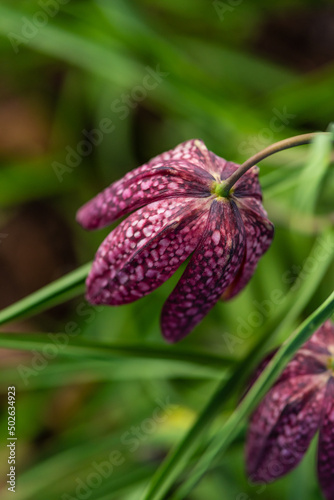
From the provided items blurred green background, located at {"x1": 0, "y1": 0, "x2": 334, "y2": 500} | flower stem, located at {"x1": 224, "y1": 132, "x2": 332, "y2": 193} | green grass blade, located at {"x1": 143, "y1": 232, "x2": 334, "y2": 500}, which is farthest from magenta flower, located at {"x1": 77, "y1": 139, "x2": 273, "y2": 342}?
blurred green background, located at {"x1": 0, "y1": 0, "x2": 334, "y2": 500}

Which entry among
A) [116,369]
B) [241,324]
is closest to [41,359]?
[116,369]

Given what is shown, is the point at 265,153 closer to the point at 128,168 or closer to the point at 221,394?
the point at 221,394

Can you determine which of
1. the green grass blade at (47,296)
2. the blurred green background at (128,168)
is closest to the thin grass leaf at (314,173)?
the blurred green background at (128,168)

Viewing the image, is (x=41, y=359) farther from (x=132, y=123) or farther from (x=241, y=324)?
(x=132, y=123)

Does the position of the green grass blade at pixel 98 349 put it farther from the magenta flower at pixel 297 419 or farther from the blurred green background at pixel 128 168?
the magenta flower at pixel 297 419

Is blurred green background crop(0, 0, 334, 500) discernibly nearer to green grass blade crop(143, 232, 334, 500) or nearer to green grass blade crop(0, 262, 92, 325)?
green grass blade crop(143, 232, 334, 500)
